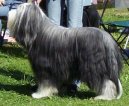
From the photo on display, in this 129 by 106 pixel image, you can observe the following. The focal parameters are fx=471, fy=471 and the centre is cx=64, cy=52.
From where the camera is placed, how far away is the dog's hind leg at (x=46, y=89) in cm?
587

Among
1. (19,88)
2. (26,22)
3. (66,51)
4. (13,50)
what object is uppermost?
(26,22)

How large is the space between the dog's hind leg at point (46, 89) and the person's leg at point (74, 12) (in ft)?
3.23

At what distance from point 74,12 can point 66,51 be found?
85 cm

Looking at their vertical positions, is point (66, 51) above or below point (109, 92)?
above

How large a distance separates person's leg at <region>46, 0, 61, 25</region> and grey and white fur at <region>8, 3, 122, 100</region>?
0.52 metres

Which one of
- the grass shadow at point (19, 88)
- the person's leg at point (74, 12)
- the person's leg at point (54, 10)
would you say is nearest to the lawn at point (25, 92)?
the grass shadow at point (19, 88)

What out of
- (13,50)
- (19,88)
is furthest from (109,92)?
(13,50)

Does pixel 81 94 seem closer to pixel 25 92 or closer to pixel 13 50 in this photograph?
pixel 25 92

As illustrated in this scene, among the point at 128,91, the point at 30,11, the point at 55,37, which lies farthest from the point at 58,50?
the point at 128,91

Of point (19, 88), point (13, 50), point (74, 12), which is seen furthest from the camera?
point (13, 50)

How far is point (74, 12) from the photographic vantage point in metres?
6.32

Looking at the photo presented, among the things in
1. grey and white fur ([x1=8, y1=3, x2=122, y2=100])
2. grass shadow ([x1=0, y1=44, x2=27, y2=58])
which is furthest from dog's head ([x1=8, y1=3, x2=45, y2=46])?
grass shadow ([x1=0, y1=44, x2=27, y2=58])

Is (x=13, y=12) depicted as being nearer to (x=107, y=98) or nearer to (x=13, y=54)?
(x=107, y=98)

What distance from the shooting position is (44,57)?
5766 mm
